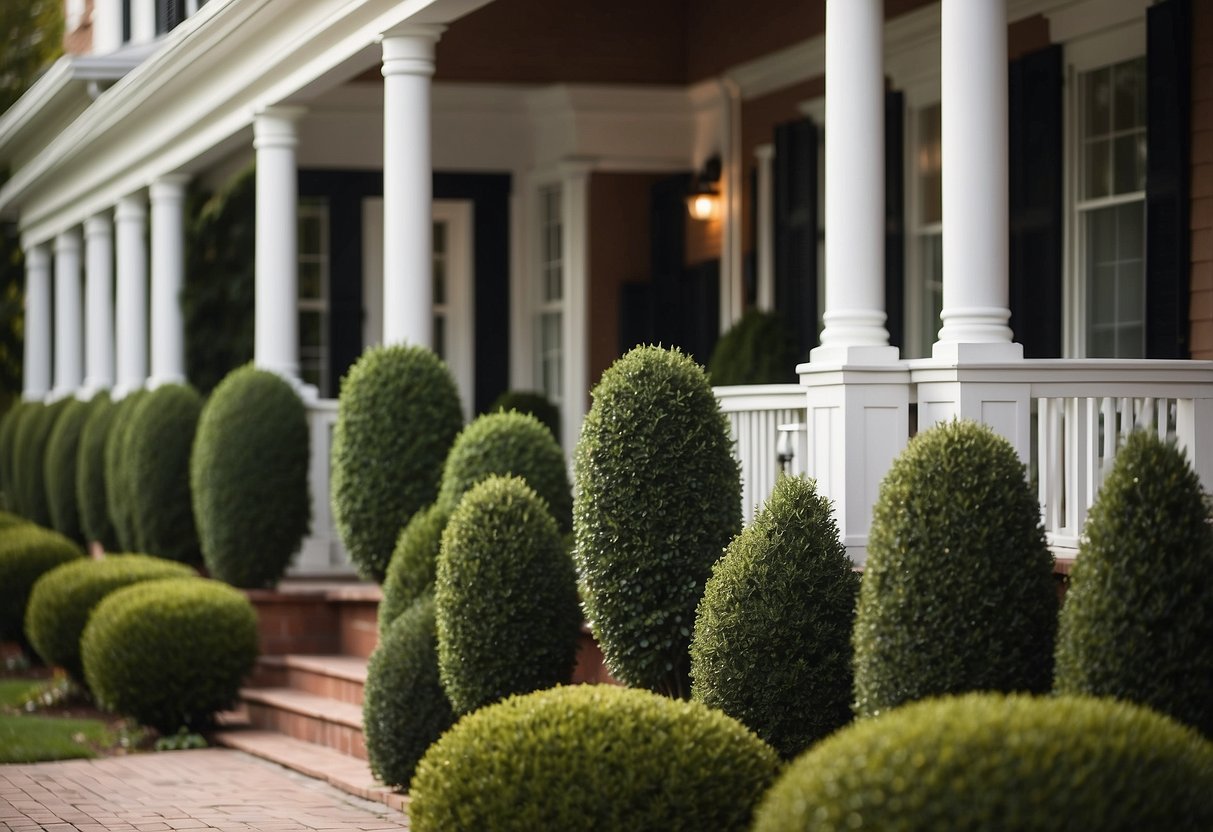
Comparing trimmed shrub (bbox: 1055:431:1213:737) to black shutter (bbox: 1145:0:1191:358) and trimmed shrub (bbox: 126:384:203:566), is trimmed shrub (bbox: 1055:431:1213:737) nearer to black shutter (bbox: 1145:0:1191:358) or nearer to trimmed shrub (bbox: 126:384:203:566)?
black shutter (bbox: 1145:0:1191:358)

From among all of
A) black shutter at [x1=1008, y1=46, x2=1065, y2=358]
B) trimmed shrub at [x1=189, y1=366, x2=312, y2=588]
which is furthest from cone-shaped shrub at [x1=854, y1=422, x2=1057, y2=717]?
trimmed shrub at [x1=189, y1=366, x2=312, y2=588]

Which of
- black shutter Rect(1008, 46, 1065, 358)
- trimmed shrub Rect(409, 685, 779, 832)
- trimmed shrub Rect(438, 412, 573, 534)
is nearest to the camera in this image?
Answer: trimmed shrub Rect(409, 685, 779, 832)

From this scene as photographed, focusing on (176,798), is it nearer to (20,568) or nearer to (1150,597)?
(1150,597)

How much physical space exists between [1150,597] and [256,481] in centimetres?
800

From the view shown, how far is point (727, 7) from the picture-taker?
1453cm

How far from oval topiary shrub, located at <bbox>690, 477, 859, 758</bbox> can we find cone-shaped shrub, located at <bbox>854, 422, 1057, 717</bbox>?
0.68 metres

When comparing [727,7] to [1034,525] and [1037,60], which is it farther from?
[1034,525]

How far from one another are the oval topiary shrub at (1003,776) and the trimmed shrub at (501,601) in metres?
3.34

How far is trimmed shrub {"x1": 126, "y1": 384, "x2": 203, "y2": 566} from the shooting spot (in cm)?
1395

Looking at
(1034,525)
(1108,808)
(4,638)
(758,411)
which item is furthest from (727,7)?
(1108,808)

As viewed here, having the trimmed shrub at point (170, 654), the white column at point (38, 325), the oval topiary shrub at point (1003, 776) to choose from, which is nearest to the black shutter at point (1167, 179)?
the oval topiary shrub at point (1003, 776)

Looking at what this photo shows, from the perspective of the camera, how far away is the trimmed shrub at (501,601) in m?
7.83

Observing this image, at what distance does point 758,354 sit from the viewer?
13266 mm

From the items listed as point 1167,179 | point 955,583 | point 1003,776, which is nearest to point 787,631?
point 955,583
